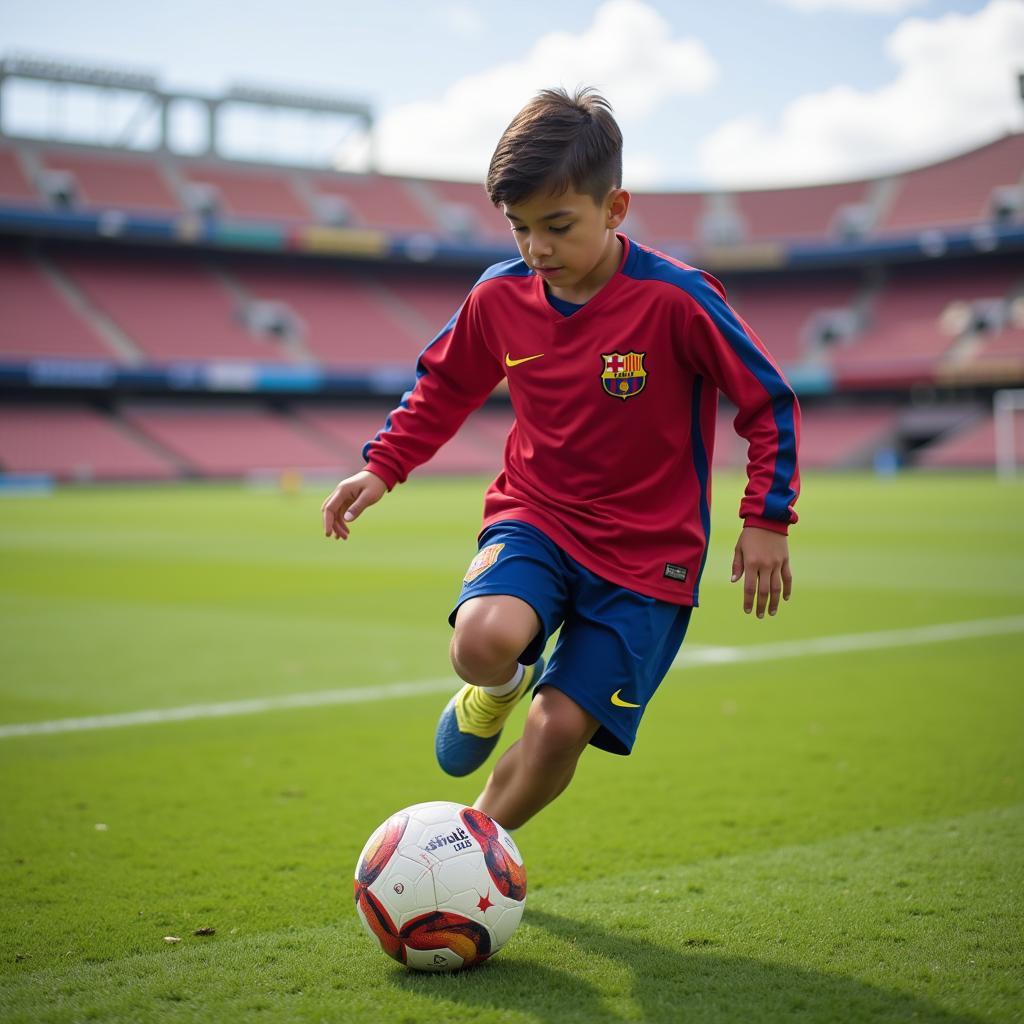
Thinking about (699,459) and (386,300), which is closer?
(699,459)

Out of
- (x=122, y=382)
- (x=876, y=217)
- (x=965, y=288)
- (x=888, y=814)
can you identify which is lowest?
(x=888, y=814)

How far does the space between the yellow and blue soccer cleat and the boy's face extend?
115cm

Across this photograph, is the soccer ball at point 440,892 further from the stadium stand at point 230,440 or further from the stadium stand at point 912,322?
the stadium stand at point 912,322

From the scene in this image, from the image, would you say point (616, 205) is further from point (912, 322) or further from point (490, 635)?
point (912, 322)

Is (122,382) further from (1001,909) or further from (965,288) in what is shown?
(1001,909)

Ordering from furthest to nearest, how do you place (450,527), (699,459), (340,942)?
(450,527)
(699,459)
(340,942)

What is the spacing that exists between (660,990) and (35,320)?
148ft

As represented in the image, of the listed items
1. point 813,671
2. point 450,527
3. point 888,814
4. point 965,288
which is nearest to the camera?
point 888,814

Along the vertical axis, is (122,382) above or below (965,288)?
below

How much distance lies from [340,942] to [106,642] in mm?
5900

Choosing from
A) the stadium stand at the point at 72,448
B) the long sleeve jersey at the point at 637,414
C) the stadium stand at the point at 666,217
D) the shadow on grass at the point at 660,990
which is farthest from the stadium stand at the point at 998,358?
the shadow on grass at the point at 660,990

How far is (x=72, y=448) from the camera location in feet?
139

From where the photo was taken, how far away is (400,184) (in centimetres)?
5650

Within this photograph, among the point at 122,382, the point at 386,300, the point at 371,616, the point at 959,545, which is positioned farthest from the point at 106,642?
the point at 386,300
